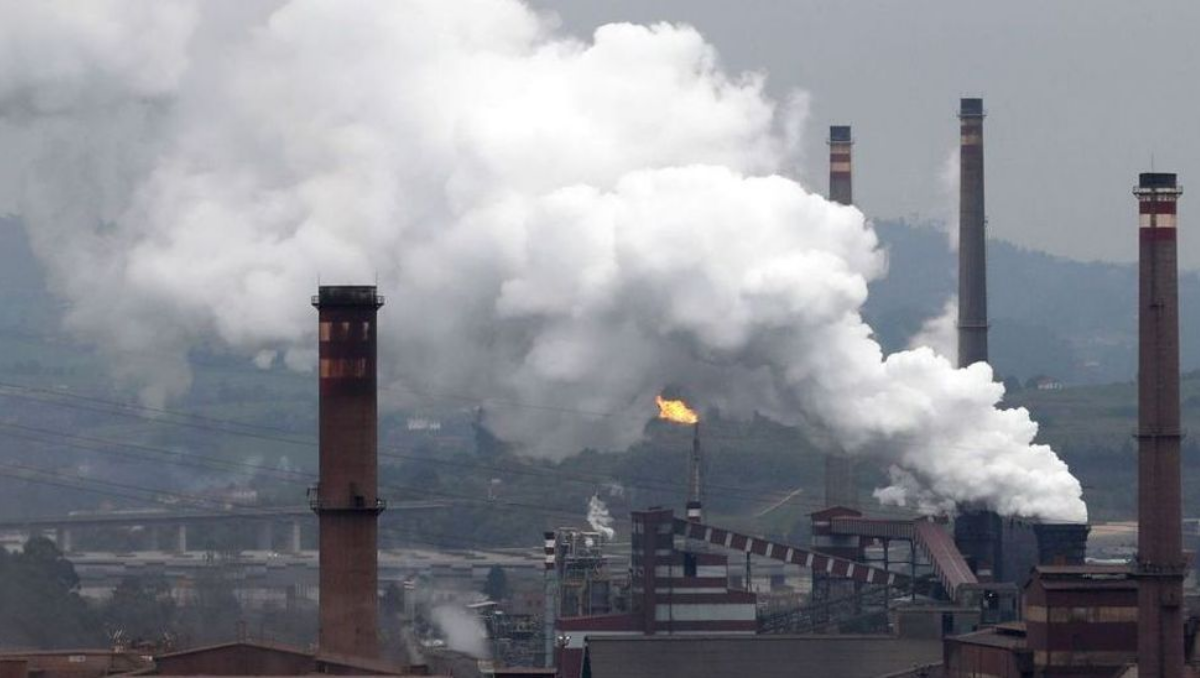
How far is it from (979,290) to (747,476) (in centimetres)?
3561

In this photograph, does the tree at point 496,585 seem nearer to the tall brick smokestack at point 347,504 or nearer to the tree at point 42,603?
the tree at point 42,603

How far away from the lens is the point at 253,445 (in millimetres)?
139875

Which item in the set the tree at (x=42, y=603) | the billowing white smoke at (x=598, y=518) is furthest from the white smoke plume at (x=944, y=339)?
the tree at (x=42, y=603)

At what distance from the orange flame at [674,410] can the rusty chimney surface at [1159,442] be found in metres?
13.3

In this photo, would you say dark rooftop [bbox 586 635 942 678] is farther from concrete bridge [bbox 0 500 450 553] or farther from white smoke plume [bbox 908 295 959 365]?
concrete bridge [bbox 0 500 450 553]

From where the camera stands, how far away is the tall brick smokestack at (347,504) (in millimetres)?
56906

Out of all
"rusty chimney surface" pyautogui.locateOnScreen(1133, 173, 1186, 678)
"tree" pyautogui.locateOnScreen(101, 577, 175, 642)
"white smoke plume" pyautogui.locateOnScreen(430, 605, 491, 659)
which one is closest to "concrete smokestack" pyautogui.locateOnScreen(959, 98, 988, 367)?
"white smoke plume" pyautogui.locateOnScreen(430, 605, 491, 659)

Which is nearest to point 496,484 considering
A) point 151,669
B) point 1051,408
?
point 1051,408

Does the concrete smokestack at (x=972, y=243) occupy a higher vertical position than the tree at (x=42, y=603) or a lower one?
higher

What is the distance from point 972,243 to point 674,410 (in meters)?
23.8

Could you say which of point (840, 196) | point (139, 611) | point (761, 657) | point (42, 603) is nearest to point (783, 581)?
point (840, 196)

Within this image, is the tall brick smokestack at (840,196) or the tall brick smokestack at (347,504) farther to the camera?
the tall brick smokestack at (840,196)

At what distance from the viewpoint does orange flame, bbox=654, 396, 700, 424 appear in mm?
73938

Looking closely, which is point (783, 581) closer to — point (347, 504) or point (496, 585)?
point (496, 585)
